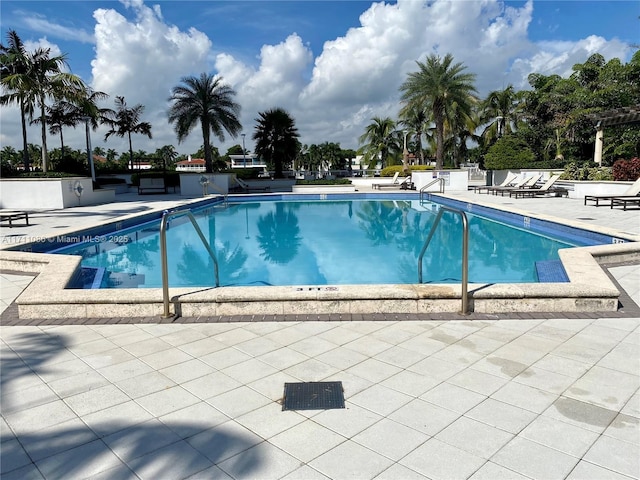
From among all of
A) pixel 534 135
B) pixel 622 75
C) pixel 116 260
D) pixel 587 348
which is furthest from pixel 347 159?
pixel 587 348

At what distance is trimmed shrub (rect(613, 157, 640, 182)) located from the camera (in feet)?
55.9

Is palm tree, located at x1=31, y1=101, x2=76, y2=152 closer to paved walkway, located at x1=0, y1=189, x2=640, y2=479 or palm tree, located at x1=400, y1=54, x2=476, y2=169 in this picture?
palm tree, located at x1=400, y1=54, x2=476, y2=169

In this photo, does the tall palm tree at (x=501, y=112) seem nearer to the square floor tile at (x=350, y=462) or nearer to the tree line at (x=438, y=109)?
the tree line at (x=438, y=109)

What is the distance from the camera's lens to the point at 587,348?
3818 mm

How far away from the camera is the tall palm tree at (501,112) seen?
37938 millimetres

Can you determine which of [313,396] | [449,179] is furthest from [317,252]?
[449,179]

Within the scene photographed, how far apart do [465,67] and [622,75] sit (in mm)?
8339

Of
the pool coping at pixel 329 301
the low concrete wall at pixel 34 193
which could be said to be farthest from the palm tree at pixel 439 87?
the pool coping at pixel 329 301

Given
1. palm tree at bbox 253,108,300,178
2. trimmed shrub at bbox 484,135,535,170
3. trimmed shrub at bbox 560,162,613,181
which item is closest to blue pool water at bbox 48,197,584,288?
trimmed shrub at bbox 560,162,613,181

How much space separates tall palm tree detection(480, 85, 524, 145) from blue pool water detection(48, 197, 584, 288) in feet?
86.2

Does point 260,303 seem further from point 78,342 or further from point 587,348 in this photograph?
point 587,348

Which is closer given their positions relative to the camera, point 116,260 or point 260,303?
point 260,303

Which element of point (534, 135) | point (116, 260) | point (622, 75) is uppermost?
point (622, 75)

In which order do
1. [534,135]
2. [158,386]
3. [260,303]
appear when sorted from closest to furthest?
[158,386] → [260,303] → [534,135]
